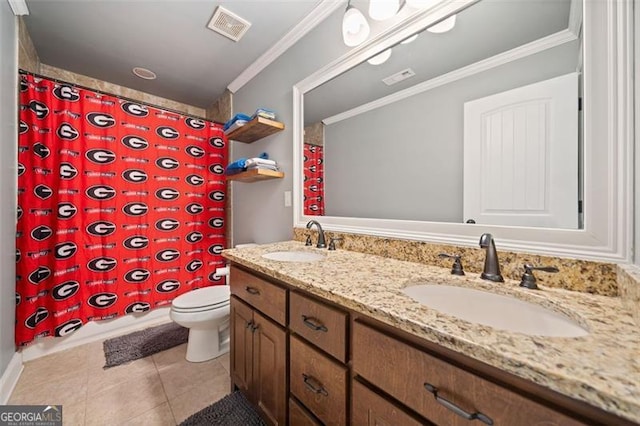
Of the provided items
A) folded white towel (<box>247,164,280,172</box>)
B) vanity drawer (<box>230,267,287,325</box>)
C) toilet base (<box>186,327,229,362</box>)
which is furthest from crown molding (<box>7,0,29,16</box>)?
toilet base (<box>186,327,229,362</box>)

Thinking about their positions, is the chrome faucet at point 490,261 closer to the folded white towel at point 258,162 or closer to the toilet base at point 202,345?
the folded white towel at point 258,162

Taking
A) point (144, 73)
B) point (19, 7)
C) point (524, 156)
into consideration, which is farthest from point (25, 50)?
point (524, 156)

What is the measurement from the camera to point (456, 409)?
0.45 m

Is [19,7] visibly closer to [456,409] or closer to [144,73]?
[144,73]

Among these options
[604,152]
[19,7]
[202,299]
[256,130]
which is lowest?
[202,299]

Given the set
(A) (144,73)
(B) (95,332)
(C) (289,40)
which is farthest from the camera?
(A) (144,73)

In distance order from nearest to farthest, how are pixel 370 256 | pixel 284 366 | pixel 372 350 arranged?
pixel 372 350, pixel 284 366, pixel 370 256

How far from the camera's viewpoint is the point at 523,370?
1.21 ft

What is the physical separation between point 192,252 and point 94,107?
1394 mm

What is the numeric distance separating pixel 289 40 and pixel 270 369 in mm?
2036

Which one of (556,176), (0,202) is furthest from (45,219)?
(556,176)

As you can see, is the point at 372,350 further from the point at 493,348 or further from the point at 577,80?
the point at 577,80

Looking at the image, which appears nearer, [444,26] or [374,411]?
[374,411]

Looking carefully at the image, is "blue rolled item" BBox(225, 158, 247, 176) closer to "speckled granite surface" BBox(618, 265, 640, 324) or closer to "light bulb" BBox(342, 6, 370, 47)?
"light bulb" BBox(342, 6, 370, 47)
